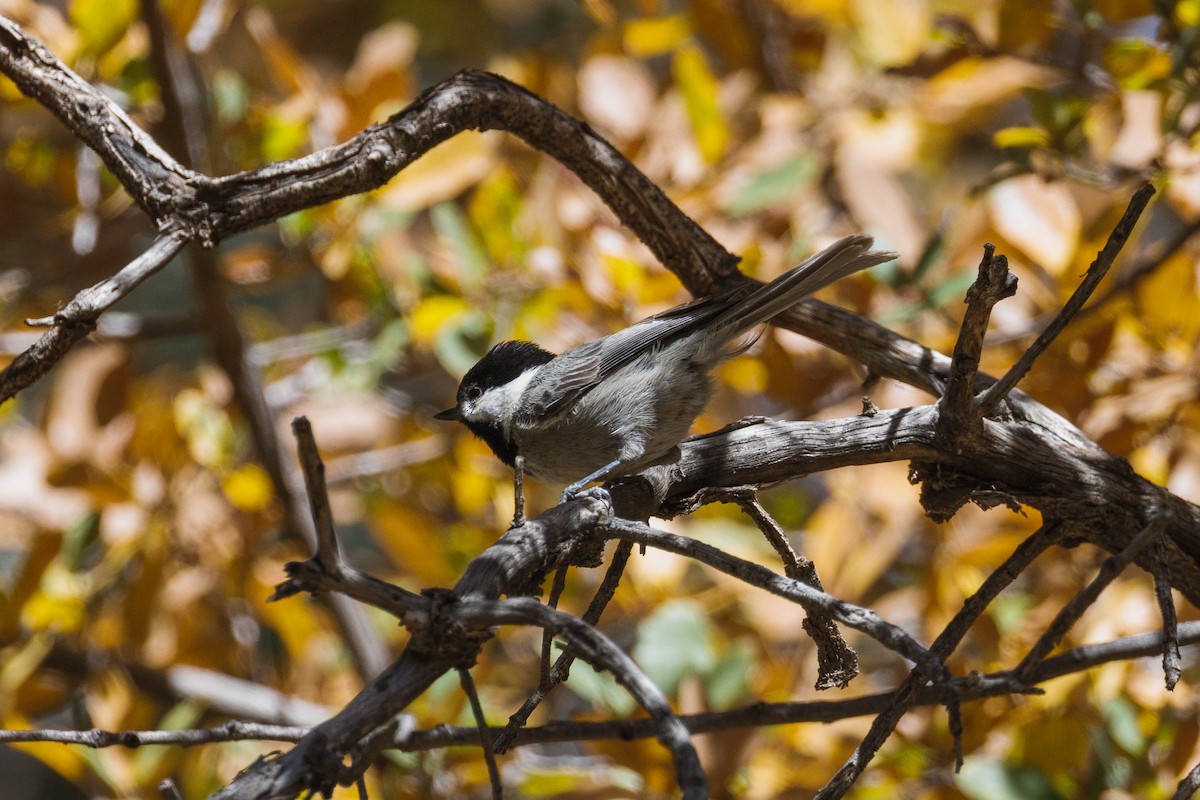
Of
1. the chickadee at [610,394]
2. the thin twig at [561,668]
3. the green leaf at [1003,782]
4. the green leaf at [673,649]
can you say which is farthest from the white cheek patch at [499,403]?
the green leaf at [1003,782]

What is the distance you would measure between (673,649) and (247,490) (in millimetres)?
2073

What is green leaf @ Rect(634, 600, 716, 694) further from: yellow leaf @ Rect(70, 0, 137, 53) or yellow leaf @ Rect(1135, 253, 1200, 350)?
yellow leaf @ Rect(70, 0, 137, 53)

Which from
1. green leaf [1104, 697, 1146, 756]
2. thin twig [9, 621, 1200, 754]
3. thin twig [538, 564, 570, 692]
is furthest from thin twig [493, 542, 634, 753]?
green leaf [1104, 697, 1146, 756]

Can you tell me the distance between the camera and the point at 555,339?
386cm

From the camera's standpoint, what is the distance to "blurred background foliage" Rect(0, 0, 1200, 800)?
9.68ft

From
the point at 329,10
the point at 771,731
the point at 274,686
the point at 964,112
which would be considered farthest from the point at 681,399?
the point at 329,10

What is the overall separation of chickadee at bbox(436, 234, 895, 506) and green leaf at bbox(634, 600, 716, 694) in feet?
1.79

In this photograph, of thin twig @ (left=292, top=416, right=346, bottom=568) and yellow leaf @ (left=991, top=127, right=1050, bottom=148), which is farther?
yellow leaf @ (left=991, top=127, right=1050, bottom=148)

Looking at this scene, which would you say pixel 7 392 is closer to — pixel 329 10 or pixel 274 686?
pixel 274 686

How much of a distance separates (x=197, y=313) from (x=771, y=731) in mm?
2592

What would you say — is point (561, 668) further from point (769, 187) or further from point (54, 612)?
point (54, 612)

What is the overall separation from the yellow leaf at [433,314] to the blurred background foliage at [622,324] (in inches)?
0.5

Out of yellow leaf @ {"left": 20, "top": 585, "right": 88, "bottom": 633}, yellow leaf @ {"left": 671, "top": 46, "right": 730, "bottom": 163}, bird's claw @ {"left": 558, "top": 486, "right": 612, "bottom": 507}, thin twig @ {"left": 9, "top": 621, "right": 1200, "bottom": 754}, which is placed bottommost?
thin twig @ {"left": 9, "top": 621, "right": 1200, "bottom": 754}

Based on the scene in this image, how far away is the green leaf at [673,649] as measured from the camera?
2.92 metres
